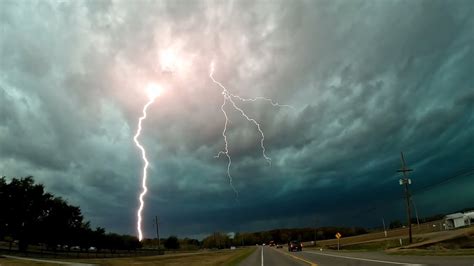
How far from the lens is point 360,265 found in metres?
25.4

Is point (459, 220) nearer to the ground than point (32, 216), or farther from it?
nearer to the ground

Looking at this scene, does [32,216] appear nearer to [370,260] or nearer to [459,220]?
[370,260]

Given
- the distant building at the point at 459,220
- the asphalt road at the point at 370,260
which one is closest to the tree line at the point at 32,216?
→ the asphalt road at the point at 370,260

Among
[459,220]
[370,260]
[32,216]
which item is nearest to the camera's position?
[370,260]

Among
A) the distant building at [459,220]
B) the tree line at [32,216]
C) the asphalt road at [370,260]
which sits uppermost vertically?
the tree line at [32,216]

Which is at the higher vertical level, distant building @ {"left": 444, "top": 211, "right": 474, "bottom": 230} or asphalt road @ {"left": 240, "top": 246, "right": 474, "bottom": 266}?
distant building @ {"left": 444, "top": 211, "right": 474, "bottom": 230}

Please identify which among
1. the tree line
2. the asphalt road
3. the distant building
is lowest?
the asphalt road

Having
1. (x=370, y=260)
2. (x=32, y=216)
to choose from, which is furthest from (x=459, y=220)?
(x=32, y=216)

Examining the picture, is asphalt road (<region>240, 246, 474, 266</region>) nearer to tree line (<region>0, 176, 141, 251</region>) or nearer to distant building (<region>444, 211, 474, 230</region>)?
tree line (<region>0, 176, 141, 251</region>)

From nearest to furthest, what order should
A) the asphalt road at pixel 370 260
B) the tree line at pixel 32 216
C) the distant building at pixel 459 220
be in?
the asphalt road at pixel 370 260 < the tree line at pixel 32 216 < the distant building at pixel 459 220

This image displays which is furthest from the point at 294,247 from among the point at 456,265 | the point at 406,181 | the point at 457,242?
the point at 456,265

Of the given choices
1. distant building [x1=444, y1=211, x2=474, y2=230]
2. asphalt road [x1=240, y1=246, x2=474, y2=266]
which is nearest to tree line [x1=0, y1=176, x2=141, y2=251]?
asphalt road [x1=240, y1=246, x2=474, y2=266]

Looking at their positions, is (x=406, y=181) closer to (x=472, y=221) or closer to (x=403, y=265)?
(x=403, y=265)

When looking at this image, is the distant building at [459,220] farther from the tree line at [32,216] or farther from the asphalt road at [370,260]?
the tree line at [32,216]
